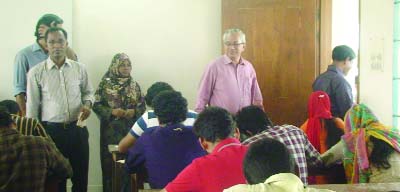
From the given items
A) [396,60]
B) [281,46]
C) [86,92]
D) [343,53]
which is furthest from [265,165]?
[281,46]

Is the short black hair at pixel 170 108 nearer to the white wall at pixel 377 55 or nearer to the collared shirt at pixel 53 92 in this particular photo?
the collared shirt at pixel 53 92

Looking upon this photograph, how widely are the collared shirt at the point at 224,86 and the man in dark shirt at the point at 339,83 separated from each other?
2.43 feet

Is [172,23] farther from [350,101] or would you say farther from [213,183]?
[213,183]

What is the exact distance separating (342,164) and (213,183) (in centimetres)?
153

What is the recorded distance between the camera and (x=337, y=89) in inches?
195

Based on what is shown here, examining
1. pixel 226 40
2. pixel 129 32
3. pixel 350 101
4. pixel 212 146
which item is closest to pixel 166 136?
pixel 212 146

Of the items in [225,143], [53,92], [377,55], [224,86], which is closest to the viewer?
[225,143]

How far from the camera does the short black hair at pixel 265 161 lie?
5.98 ft

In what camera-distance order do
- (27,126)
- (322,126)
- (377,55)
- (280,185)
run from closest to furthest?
(280,185) → (27,126) → (322,126) → (377,55)

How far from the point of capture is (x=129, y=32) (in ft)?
19.0

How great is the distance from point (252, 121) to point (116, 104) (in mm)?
2514

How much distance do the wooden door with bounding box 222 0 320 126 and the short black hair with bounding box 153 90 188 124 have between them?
9.37 ft

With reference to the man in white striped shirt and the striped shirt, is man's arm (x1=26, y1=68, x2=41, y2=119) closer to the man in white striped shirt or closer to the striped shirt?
the man in white striped shirt

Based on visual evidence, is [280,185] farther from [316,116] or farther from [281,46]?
[281,46]
